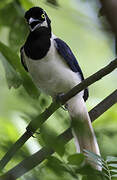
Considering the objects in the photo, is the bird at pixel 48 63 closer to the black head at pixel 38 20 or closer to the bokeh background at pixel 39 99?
the black head at pixel 38 20

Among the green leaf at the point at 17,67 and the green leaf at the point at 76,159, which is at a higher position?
the green leaf at the point at 17,67

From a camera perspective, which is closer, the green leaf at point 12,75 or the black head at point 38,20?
the green leaf at point 12,75

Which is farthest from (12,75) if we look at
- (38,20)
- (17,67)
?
(38,20)

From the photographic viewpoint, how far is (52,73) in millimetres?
1885

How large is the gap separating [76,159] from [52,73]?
127cm

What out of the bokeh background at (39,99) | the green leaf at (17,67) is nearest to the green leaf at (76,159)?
the bokeh background at (39,99)

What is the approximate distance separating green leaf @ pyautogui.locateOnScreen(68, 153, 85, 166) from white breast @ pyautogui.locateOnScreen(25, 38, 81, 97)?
1233 millimetres

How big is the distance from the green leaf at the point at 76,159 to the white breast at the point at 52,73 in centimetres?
123

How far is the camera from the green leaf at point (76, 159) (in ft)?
2.00

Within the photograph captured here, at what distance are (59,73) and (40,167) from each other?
127 cm

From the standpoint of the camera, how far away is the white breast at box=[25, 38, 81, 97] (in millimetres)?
1880

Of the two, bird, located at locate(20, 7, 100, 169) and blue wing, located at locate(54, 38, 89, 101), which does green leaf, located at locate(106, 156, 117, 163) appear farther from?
blue wing, located at locate(54, 38, 89, 101)

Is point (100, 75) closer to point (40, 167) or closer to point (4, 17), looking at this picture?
point (4, 17)

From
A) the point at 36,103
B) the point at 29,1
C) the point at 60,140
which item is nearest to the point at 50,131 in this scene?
the point at 60,140
